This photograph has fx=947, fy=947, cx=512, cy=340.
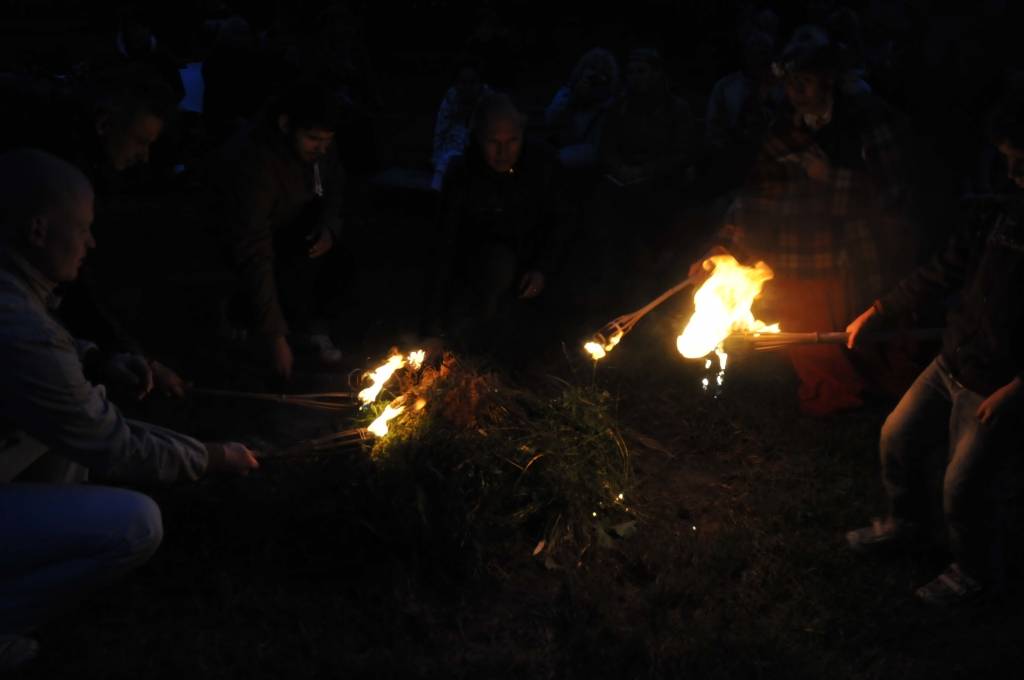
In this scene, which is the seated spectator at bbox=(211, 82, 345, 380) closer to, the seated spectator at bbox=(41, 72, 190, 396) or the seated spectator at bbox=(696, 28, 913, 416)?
the seated spectator at bbox=(41, 72, 190, 396)

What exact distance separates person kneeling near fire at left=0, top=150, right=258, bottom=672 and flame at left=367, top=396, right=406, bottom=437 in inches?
42.8

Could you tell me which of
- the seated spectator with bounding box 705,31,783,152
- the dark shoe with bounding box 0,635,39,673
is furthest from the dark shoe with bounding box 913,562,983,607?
the seated spectator with bounding box 705,31,783,152

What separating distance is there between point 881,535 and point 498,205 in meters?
3.36

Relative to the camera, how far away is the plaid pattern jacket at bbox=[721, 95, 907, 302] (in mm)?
5445

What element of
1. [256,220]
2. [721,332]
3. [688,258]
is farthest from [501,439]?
[688,258]

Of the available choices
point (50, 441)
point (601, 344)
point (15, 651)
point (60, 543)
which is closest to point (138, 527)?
point (60, 543)

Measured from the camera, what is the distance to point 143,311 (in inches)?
298

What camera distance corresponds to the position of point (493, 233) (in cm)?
681

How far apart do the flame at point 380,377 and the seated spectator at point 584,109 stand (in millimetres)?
4160

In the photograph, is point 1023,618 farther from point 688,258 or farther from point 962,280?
point 688,258

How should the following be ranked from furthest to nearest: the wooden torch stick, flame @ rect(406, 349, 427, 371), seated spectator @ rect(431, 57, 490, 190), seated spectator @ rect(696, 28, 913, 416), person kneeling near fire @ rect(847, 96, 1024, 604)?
seated spectator @ rect(431, 57, 490, 190), seated spectator @ rect(696, 28, 913, 416), flame @ rect(406, 349, 427, 371), the wooden torch stick, person kneeling near fire @ rect(847, 96, 1024, 604)

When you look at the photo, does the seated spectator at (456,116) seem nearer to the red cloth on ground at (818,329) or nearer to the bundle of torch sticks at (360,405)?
the red cloth on ground at (818,329)

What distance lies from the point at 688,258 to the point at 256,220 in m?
3.73

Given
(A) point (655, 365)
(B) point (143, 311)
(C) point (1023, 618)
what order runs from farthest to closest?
(B) point (143, 311) < (A) point (655, 365) < (C) point (1023, 618)
